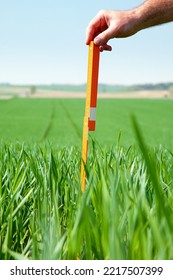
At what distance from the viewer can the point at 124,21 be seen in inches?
66.9

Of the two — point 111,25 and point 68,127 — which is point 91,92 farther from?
point 68,127

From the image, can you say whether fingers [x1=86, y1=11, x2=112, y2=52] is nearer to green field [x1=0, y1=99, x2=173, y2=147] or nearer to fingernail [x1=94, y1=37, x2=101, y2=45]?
fingernail [x1=94, y1=37, x2=101, y2=45]

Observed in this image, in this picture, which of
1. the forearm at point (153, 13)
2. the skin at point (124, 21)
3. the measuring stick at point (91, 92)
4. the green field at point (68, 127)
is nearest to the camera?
the measuring stick at point (91, 92)

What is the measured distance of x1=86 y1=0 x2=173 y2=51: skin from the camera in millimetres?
1648

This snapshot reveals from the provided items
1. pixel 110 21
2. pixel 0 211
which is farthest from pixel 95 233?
pixel 110 21

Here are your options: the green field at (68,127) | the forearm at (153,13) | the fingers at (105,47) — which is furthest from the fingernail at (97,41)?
the green field at (68,127)

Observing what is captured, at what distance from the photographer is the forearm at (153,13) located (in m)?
1.82

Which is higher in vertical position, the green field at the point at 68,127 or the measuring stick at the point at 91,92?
the measuring stick at the point at 91,92

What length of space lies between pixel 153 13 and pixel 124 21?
0.80 feet

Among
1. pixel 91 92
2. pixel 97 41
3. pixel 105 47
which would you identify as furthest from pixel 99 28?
pixel 91 92

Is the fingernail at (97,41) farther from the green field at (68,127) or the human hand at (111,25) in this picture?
the green field at (68,127)

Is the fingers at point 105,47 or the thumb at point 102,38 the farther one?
the fingers at point 105,47

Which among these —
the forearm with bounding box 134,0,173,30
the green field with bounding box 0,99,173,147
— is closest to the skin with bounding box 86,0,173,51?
the forearm with bounding box 134,0,173,30
